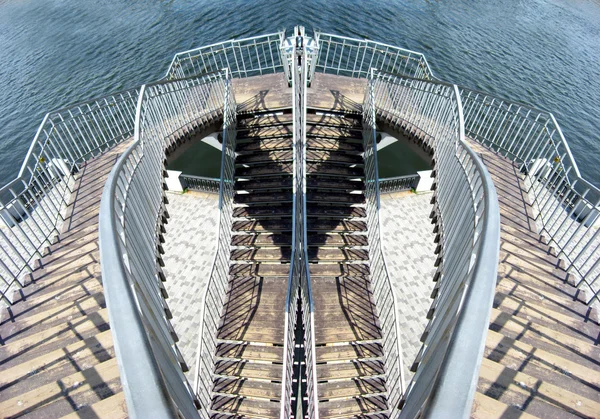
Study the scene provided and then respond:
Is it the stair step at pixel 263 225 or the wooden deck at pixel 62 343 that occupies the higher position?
the wooden deck at pixel 62 343

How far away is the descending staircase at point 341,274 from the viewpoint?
6984 millimetres

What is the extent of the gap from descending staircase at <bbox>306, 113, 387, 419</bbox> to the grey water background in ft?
53.7

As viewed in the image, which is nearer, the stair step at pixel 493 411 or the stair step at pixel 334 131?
the stair step at pixel 493 411

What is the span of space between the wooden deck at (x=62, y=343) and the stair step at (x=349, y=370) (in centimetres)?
481

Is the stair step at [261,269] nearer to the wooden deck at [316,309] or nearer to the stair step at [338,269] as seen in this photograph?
the wooden deck at [316,309]

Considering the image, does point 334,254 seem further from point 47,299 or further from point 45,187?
point 45,187

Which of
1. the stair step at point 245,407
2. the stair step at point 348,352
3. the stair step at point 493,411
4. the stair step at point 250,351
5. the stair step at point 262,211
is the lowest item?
the stair step at point 245,407

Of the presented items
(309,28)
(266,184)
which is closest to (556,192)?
(266,184)

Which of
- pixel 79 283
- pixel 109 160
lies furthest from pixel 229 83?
pixel 79 283

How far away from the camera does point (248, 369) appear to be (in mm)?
6887

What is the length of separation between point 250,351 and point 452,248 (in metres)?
5.10

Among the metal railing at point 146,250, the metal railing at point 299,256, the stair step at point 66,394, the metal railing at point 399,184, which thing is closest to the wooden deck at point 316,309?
the stair step at point 66,394

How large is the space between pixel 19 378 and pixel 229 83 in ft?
26.8

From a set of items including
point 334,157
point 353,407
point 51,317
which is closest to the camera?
point 51,317
